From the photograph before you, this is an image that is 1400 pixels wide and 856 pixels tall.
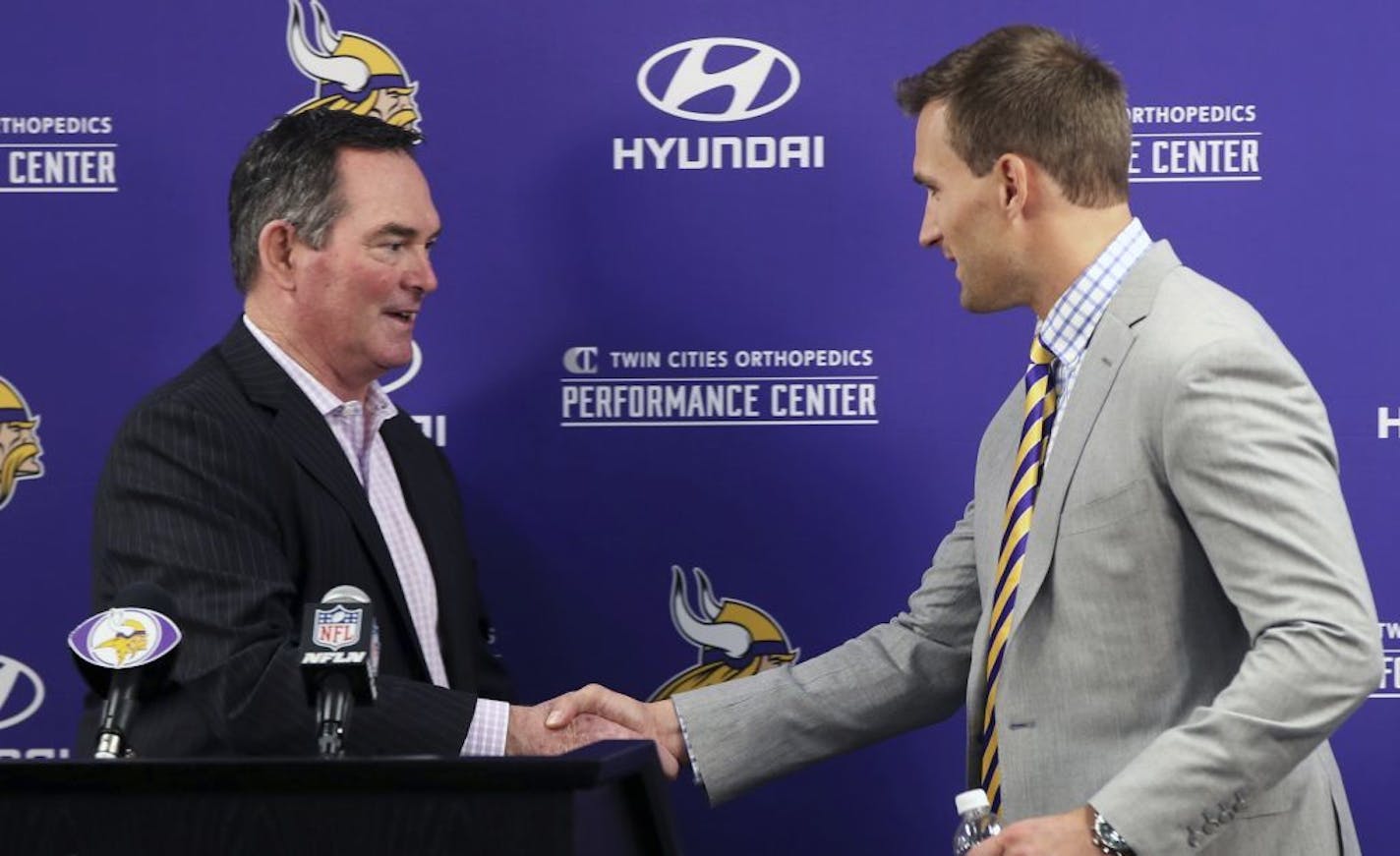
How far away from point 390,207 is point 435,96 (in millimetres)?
372

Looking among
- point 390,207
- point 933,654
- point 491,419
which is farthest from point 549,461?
point 933,654

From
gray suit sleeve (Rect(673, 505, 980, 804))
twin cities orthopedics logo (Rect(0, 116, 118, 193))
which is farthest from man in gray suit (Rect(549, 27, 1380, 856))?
twin cities orthopedics logo (Rect(0, 116, 118, 193))

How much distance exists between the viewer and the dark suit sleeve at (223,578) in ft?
8.81

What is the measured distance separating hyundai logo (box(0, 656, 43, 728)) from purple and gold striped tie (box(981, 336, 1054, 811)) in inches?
70.8

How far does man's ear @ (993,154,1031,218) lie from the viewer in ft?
8.07

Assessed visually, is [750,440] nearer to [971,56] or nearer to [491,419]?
[491,419]

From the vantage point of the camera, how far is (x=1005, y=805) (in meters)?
2.39

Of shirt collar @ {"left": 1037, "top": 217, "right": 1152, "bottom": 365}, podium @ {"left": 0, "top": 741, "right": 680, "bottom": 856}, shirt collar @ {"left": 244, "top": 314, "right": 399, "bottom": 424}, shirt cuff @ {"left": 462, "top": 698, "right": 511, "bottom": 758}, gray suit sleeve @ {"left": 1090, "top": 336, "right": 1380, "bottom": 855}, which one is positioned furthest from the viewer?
shirt collar @ {"left": 244, "top": 314, "right": 399, "bottom": 424}

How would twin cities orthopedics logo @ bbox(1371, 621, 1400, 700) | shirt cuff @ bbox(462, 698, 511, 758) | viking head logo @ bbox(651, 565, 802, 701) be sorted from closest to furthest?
1. shirt cuff @ bbox(462, 698, 511, 758)
2. twin cities orthopedics logo @ bbox(1371, 621, 1400, 700)
3. viking head logo @ bbox(651, 565, 802, 701)

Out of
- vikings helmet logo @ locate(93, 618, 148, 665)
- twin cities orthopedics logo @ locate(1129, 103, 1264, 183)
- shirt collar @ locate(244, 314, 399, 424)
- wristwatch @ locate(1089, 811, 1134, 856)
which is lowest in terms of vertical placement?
wristwatch @ locate(1089, 811, 1134, 856)

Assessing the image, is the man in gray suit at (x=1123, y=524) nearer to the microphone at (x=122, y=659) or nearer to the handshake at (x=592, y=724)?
the handshake at (x=592, y=724)

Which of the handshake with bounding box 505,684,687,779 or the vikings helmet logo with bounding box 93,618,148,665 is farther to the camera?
the handshake with bounding box 505,684,687,779

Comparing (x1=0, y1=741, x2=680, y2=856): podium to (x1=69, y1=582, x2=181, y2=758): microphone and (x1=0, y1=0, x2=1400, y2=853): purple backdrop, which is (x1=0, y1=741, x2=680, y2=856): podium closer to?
(x1=69, y1=582, x2=181, y2=758): microphone

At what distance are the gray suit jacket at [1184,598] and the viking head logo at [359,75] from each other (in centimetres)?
133
